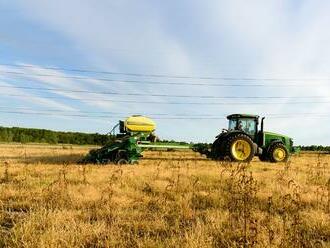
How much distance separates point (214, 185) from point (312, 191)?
2.27 meters

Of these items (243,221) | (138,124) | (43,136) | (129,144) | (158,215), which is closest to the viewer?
(243,221)

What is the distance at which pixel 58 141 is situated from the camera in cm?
6431

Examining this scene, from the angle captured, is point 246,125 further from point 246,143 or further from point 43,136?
point 43,136

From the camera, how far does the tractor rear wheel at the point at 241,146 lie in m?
21.4

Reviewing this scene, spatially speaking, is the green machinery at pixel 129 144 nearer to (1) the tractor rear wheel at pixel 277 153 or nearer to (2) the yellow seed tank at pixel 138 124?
(2) the yellow seed tank at pixel 138 124

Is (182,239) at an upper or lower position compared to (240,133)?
lower

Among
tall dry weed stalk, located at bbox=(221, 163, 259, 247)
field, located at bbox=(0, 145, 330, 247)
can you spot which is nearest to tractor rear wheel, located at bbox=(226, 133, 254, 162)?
field, located at bbox=(0, 145, 330, 247)

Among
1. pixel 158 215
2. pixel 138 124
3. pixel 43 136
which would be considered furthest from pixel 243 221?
pixel 43 136

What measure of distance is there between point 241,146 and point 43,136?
49.2 m

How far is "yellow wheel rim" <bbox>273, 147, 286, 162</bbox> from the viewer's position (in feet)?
75.2

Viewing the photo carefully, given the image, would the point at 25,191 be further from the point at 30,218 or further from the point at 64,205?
the point at 30,218

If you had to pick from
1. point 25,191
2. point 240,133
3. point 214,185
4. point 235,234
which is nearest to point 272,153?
point 240,133

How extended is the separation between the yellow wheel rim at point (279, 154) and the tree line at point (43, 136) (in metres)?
39.6

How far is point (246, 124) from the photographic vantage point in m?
22.9
